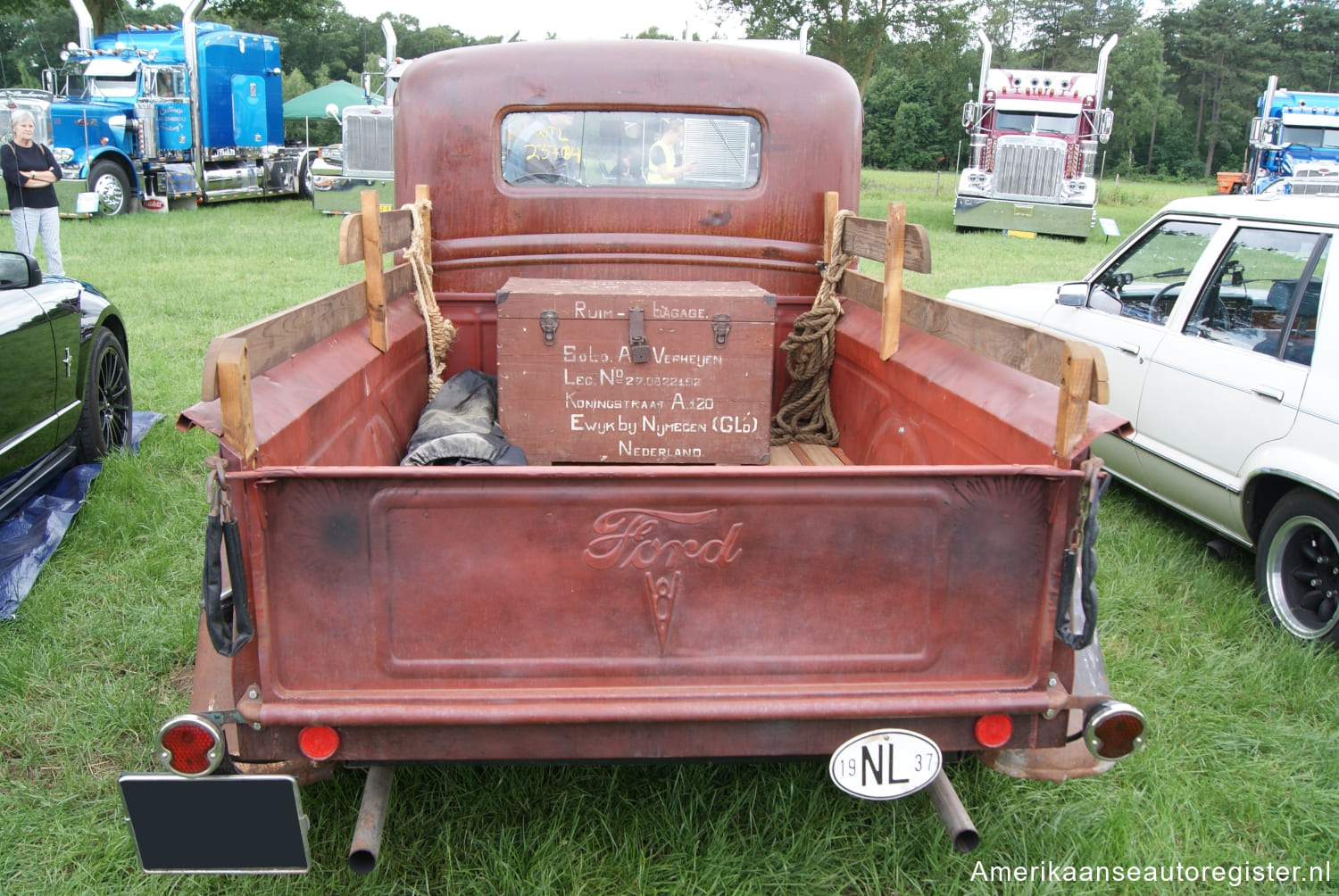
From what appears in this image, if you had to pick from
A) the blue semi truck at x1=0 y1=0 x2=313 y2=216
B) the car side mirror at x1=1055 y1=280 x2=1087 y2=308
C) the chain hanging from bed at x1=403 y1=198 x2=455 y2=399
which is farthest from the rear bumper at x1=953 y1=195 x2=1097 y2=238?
the chain hanging from bed at x1=403 y1=198 x2=455 y2=399

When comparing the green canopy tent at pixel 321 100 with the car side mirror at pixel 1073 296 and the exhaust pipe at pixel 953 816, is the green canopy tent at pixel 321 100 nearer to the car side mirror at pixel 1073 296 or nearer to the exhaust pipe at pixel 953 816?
the car side mirror at pixel 1073 296

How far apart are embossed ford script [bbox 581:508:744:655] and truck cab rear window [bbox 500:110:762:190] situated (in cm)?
226

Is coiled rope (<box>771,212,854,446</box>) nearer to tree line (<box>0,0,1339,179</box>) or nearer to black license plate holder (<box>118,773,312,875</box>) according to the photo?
black license plate holder (<box>118,773,312,875</box>)

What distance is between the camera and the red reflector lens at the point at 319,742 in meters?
1.91

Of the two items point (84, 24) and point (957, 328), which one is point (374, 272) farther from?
point (84, 24)

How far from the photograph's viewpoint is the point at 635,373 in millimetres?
3119

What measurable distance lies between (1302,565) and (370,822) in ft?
11.4

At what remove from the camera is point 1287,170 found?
65.2 ft

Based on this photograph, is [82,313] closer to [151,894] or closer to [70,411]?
[70,411]

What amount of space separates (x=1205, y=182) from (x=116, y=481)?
52.7 m

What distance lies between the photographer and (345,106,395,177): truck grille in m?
17.6

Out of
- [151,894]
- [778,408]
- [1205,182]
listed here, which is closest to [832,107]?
[778,408]

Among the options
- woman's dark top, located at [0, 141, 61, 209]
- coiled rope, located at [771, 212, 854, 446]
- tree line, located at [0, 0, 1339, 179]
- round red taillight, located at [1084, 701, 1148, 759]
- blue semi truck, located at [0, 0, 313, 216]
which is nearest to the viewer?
round red taillight, located at [1084, 701, 1148, 759]

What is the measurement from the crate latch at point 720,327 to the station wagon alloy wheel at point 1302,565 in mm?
2274
